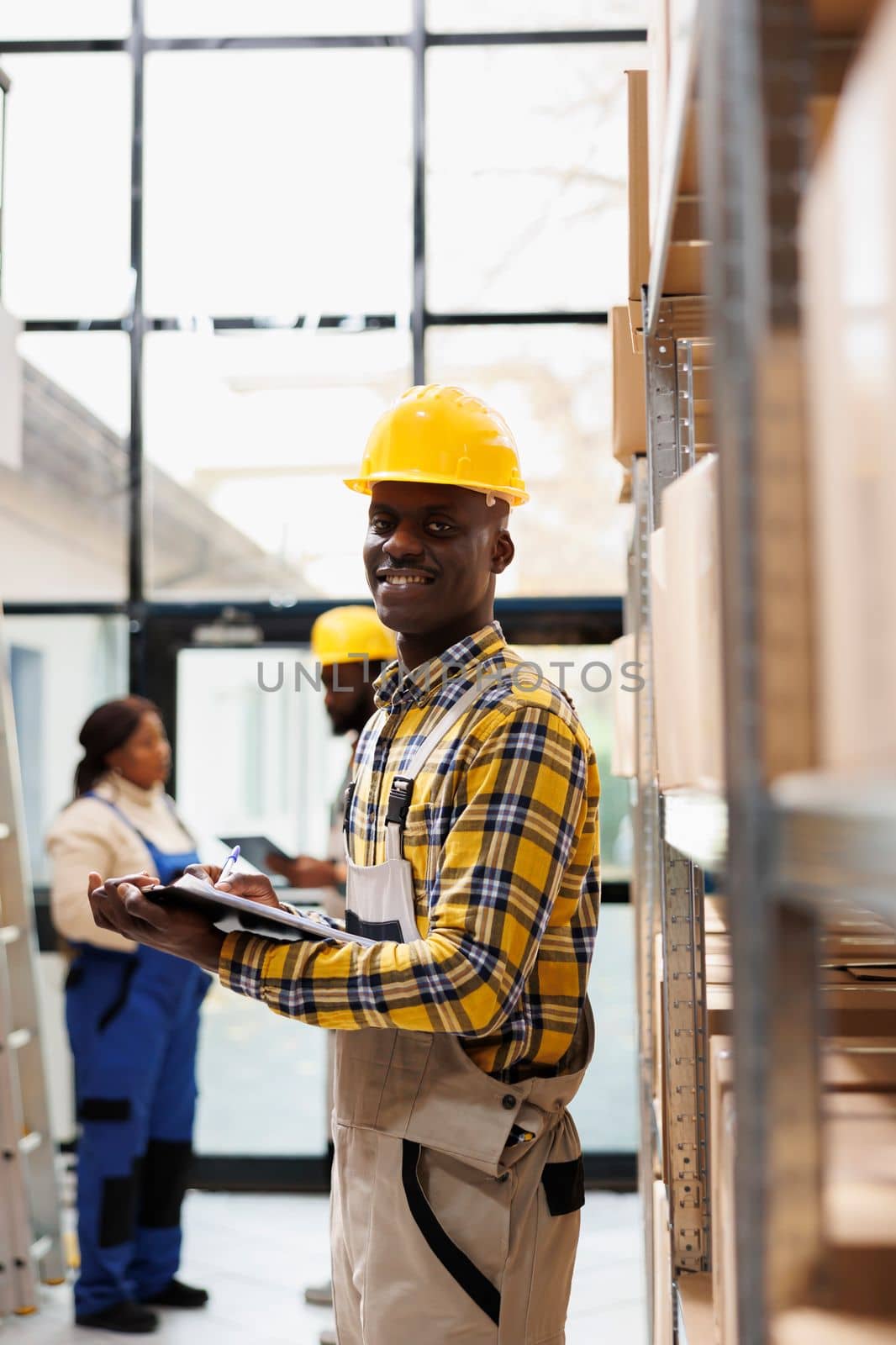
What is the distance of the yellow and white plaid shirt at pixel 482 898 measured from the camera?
146 centimetres

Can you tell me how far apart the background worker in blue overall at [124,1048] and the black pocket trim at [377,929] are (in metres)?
1.98

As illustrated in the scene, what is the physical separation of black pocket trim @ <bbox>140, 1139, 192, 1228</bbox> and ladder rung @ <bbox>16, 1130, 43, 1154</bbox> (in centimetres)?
35

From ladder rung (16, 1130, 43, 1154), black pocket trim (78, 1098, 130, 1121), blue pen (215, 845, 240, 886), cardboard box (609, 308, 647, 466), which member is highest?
cardboard box (609, 308, 647, 466)

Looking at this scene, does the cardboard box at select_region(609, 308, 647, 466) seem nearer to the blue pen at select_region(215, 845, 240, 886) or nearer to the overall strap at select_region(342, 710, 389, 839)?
the overall strap at select_region(342, 710, 389, 839)

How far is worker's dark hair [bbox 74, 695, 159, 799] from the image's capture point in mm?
3803

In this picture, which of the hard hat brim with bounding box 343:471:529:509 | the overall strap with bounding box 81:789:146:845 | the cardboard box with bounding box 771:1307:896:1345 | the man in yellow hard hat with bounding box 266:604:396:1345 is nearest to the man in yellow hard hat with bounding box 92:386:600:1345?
the hard hat brim with bounding box 343:471:529:509

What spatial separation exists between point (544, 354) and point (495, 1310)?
13.8 ft

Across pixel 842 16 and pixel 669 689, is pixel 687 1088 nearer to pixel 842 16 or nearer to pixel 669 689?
pixel 669 689

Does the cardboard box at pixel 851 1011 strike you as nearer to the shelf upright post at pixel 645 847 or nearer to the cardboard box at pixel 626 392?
the shelf upright post at pixel 645 847

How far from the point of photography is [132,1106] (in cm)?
349

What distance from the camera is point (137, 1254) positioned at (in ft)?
12.1

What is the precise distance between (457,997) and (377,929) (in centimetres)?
23

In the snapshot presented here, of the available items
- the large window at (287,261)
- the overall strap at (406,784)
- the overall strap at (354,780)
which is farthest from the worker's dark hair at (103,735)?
the overall strap at (406,784)

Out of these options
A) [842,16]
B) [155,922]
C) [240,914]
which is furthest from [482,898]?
[842,16]
